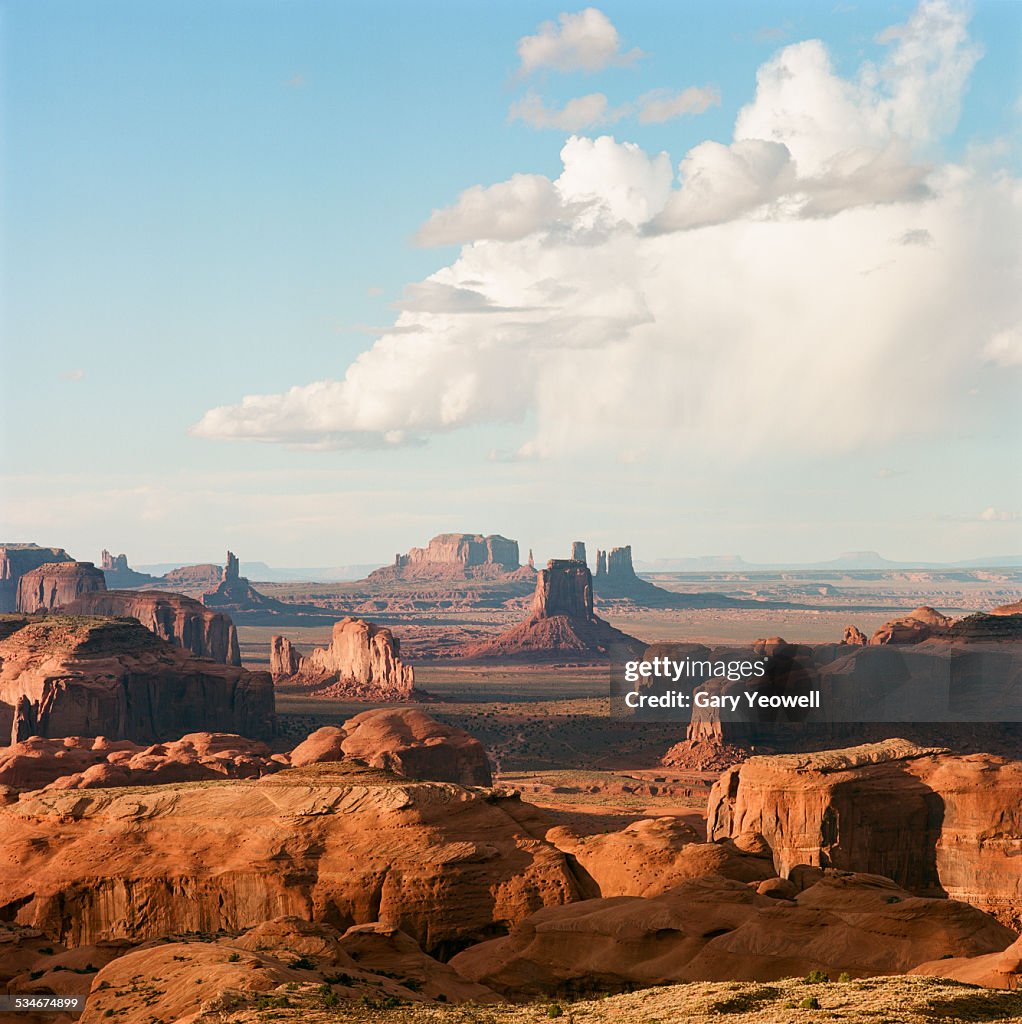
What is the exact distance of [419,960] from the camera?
37.9 m

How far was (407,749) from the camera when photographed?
8431cm

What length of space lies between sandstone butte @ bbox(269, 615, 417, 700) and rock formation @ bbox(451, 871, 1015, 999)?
379 feet

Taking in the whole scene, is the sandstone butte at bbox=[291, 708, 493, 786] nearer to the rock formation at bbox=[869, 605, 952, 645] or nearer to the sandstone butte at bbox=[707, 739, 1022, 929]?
the sandstone butte at bbox=[707, 739, 1022, 929]

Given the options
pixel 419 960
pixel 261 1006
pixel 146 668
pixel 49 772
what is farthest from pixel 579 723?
pixel 261 1006

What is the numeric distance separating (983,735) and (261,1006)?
85163 mm

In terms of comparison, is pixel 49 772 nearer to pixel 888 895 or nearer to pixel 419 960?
pixel 419 960

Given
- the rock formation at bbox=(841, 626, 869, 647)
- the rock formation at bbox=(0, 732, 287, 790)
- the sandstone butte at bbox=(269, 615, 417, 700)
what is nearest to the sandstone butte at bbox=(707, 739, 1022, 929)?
the rock formation at bbox=(0, 732, 287, 790)

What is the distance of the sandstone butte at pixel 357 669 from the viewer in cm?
15950

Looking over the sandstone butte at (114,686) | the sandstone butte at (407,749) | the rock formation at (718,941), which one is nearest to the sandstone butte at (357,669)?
the sandstone butte at (114,686)

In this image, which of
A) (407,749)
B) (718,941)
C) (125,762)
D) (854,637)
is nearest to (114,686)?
(125,762)

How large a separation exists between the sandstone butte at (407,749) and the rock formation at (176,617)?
7652 centimetres

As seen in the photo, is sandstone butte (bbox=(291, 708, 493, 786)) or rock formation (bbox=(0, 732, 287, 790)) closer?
rock formation (bbox=(0, 732, 287, 790))

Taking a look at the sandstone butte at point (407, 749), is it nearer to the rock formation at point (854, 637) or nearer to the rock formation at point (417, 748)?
the rock formation at point (417, 748)

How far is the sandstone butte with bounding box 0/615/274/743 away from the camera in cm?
10431
